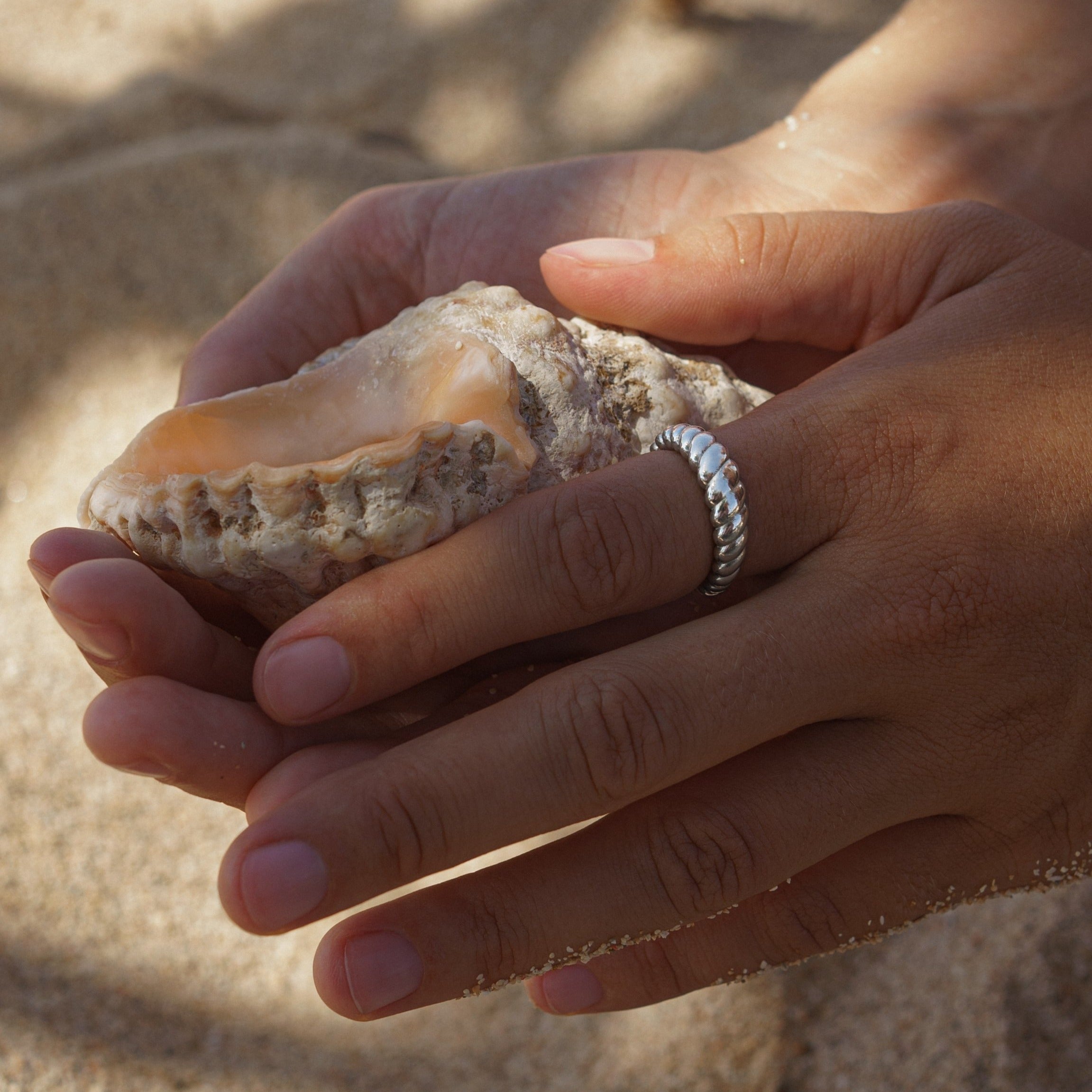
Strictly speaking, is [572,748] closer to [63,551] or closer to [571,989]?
[571,989]

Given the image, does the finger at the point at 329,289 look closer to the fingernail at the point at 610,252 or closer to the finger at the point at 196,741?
the fingernail at the point at 610,252

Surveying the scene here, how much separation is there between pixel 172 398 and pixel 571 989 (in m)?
1.83

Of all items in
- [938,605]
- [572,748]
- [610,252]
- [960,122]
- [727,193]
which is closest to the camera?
[572,748]

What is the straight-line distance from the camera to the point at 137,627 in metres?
1.19

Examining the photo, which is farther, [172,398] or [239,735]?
[172,398]

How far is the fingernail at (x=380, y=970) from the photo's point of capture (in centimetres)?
121

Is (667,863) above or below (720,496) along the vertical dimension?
below

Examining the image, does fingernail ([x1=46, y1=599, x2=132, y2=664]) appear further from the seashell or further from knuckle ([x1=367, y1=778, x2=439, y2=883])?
knuckle ([x1=367, y1=778, x2=439, y2=883])

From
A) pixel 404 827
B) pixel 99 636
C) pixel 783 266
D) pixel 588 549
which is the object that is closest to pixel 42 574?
pixel 99 636

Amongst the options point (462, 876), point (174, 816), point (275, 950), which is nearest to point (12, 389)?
point (174, 816)

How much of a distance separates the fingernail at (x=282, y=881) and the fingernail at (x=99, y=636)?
0.98ft

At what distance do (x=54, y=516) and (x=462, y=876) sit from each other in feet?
5.45

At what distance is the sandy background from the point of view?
1.89 meters

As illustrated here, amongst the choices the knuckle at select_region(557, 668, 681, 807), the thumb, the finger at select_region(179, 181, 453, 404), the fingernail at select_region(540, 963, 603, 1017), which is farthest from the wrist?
the fingernail at select_region(540, 963, 603, 1017)
